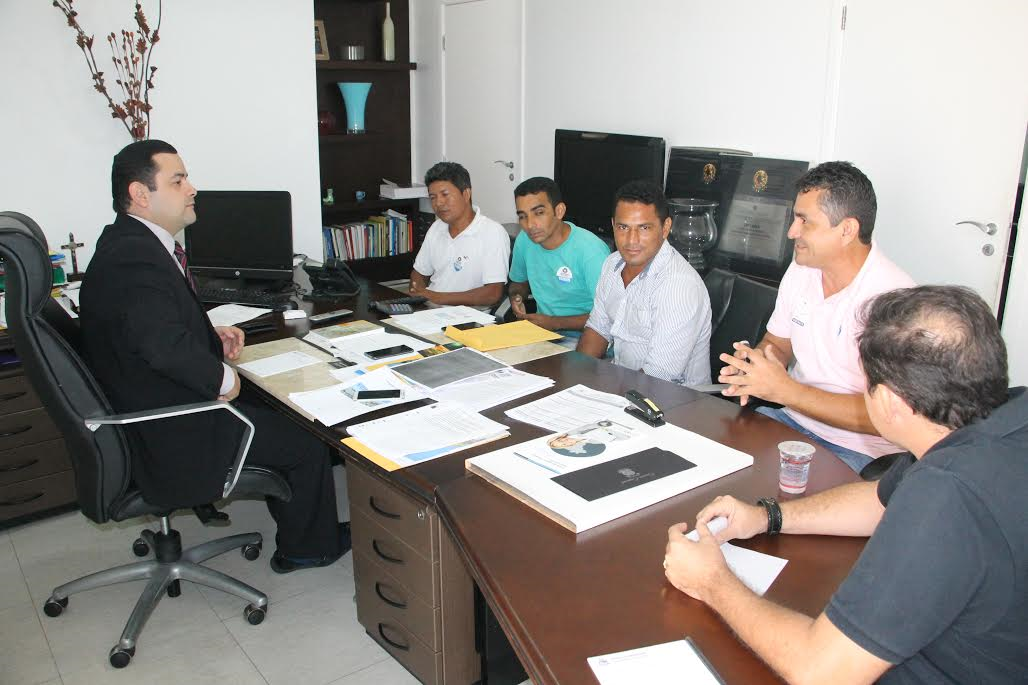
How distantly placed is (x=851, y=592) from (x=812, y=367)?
1514mm

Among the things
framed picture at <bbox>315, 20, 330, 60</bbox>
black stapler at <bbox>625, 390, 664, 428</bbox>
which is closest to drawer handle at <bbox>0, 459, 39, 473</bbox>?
black stapler at <bbox>625, 390, 664, 428</bbox>

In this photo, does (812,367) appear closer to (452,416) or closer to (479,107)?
(452,416)

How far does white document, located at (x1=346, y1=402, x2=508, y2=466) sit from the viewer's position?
191 cm

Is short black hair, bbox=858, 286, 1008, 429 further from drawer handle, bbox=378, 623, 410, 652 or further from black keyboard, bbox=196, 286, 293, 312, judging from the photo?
black keyboard, bbox=196, 286, 293, 312

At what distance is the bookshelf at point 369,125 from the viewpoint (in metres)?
5.69

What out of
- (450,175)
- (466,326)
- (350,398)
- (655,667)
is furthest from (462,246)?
(655,667)

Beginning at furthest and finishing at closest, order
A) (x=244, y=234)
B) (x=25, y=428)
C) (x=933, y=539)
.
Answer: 1. (x=244, y=234)
2. (x=25, y=428)
3. (x=933, y=539)

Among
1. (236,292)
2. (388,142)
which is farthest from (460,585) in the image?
(388,142)

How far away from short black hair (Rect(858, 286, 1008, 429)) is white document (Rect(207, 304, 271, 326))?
2.48 m

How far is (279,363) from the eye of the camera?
262cm

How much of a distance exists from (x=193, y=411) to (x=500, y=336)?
101 cm

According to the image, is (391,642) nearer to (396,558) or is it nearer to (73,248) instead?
(396,558)

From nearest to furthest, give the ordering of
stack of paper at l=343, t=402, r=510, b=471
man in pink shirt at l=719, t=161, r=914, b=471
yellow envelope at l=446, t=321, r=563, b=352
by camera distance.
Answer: stack of paper at l=343, t=402, r=510, b=471 → man in pink shirt at l=719, t=161, r=914, b=471 → yellow envelope at l=446, t=321, r=563, b=352

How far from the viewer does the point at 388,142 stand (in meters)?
6.18
